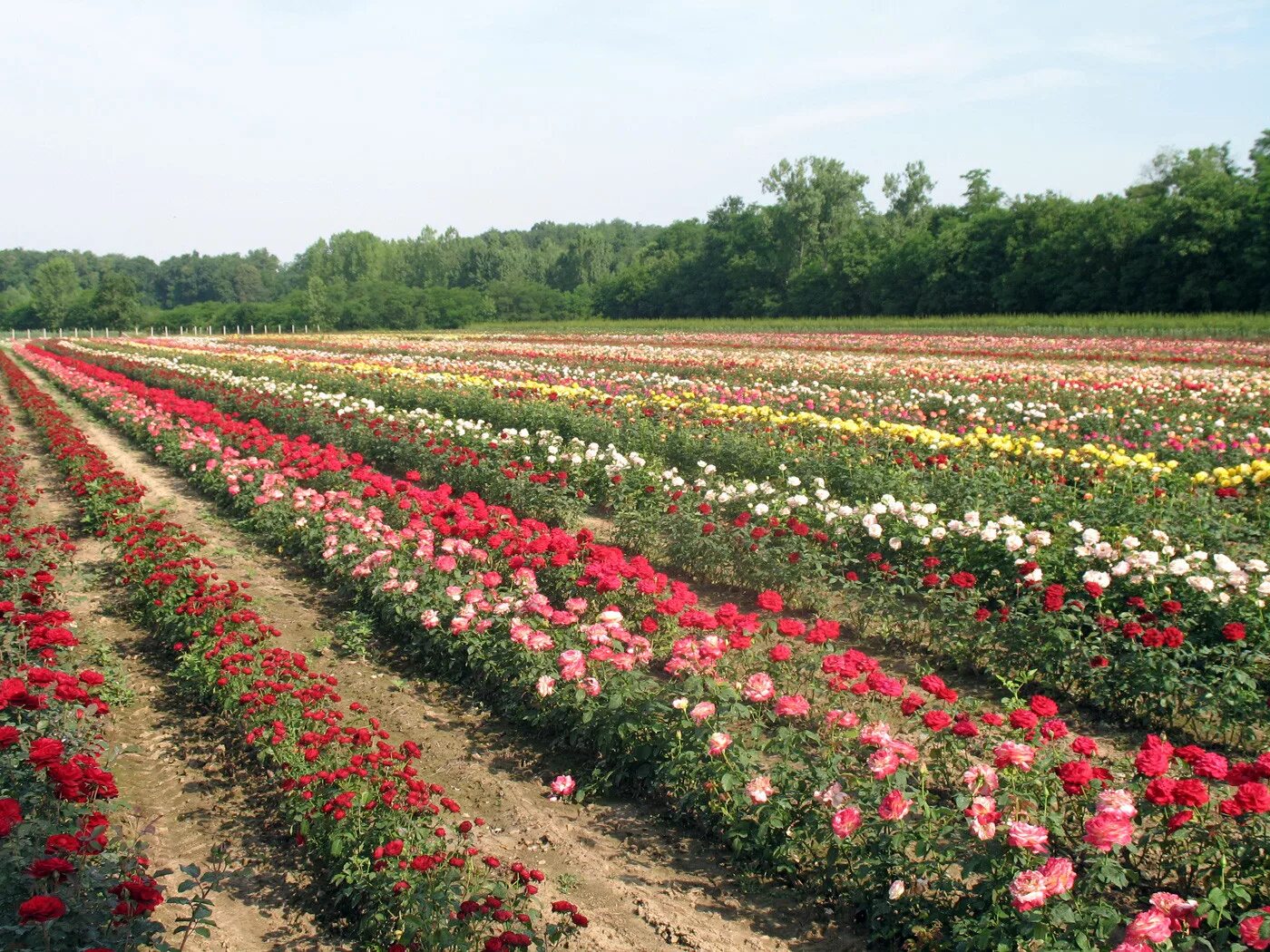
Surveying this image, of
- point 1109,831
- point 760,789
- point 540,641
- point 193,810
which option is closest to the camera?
point 1109,831

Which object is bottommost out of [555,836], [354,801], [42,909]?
[555,836]

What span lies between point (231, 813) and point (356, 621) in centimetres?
262

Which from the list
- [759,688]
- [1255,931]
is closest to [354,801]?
[759,688]

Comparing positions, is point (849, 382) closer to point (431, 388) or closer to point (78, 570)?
point (431, 388)

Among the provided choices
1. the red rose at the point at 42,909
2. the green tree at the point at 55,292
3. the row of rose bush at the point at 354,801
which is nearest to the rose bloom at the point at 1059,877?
the row of rose bush at the point at 354,801

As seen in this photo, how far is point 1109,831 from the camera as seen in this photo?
3342mm

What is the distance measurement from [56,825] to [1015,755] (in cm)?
383

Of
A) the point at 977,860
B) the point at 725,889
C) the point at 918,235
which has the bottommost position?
the point at 725,889

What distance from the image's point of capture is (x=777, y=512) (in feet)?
28.0

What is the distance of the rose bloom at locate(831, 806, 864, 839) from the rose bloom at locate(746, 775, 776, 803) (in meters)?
0.44

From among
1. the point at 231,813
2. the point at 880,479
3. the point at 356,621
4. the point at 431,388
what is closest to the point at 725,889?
the point at 231,813

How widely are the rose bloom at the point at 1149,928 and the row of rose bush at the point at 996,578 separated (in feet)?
6.71

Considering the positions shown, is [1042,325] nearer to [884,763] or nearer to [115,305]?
[884,763]

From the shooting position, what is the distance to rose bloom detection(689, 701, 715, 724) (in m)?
4.60
